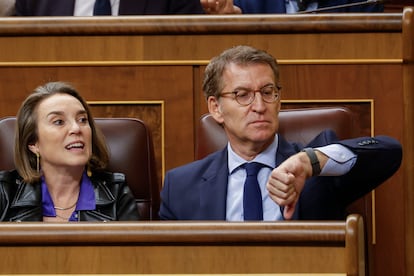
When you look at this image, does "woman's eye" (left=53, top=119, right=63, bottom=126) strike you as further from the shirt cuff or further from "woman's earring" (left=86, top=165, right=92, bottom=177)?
the shirt cuff

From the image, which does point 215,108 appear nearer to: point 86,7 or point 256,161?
point 256,161

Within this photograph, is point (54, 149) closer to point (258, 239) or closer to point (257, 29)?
point (257, 29)

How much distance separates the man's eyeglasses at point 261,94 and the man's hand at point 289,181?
131mm

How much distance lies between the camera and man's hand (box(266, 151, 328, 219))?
117cm

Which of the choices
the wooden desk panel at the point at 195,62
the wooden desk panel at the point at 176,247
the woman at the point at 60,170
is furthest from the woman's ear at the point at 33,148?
the wooden desk panel at the point at 176,247

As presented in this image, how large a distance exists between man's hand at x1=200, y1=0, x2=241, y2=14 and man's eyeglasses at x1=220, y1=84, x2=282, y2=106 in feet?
1.25

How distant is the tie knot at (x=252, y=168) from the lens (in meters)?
1.32

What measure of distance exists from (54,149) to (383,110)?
1.57 feet

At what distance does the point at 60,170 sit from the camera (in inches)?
55.6

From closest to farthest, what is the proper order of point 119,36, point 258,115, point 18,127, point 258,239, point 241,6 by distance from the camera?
point 258,239
point 258,115
point 18,127
point 119,36
point 241,6

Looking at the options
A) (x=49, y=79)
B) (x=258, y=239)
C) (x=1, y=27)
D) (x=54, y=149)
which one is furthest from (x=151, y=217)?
(x=258, y=239)

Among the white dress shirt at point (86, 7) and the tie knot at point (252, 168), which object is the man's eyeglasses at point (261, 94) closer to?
the tie knot at point (252, 168)

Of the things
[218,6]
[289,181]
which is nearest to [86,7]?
[218,6]

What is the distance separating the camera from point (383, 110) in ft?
4.90
